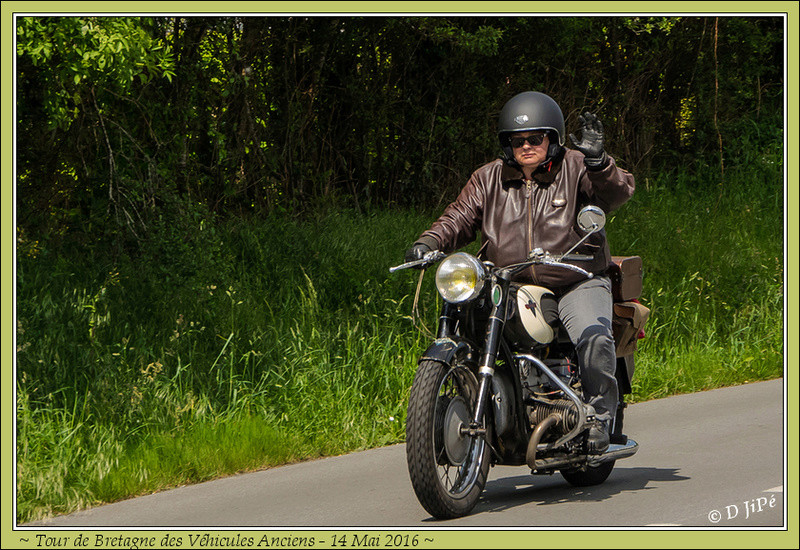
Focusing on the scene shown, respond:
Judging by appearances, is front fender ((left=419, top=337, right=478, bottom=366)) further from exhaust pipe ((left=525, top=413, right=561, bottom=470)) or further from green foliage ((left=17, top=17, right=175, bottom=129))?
green foliage ((left=17, top=17, right=175, bottom=129))

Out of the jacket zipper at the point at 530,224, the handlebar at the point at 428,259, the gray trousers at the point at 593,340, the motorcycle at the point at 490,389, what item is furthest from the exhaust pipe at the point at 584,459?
the handlebar at the point at 428,259

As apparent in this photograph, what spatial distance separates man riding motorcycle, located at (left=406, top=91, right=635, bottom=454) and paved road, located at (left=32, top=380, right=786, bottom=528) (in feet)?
1.58

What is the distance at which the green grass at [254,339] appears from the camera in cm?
754

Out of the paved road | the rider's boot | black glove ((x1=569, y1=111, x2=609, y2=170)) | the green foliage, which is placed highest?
the green foliage

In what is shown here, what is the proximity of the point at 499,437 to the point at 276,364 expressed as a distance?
10.4ft

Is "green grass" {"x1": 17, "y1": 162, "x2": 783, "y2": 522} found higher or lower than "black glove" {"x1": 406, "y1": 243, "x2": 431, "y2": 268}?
lower

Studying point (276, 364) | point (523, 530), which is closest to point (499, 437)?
point (523, 530)

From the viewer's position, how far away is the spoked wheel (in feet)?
18.8

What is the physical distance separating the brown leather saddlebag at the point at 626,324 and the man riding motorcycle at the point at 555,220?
32cm

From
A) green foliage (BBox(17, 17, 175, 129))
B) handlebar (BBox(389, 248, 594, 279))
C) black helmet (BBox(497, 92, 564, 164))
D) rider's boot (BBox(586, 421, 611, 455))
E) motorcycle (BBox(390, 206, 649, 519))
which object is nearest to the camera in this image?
motorcycle (BBox(390, 206, 649, 519))

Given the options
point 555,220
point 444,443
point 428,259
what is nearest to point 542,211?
point 555,220

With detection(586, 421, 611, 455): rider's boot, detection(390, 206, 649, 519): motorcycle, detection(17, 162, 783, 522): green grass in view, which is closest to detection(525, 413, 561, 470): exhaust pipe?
detection(390, 206, 649, 519): motorcycle

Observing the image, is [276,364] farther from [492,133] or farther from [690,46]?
[690,46]

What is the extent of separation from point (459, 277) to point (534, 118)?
40.3 inches
